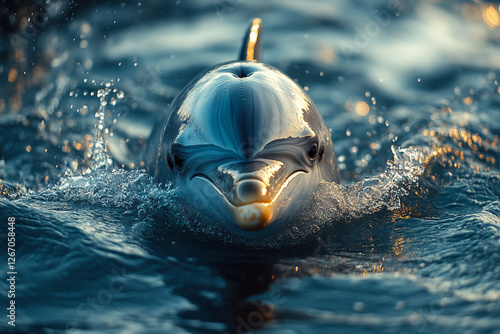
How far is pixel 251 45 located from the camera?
7180 millimetres

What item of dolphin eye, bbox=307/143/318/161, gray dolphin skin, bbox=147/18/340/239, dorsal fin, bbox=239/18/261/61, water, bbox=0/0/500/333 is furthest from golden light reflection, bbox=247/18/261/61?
dolphin eye, bbox=307/143/318/161

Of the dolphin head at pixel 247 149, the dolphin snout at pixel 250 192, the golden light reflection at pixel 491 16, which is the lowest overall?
the dolphin snout at pixel 250 192

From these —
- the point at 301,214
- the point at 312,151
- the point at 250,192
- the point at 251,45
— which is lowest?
the point at 250,192

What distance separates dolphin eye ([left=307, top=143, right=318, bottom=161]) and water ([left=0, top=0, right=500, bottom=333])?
338 millimetres

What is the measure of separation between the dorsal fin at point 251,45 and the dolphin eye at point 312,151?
222 cm

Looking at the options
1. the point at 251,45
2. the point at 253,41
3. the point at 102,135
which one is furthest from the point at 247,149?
the point at 102,135

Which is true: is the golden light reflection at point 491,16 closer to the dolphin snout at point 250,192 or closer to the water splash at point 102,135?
the water splash at point 102,135

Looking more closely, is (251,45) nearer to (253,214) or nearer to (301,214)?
(301,214)

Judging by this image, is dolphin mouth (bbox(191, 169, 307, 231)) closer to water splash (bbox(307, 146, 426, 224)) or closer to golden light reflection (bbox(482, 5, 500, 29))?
water splash (bbox(307, 146, 426, 224))

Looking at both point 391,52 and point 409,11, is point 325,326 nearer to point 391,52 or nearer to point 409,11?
point 391,52

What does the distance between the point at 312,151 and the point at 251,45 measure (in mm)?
2570

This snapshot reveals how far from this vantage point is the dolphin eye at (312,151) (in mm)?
4990

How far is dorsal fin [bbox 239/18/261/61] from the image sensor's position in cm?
701

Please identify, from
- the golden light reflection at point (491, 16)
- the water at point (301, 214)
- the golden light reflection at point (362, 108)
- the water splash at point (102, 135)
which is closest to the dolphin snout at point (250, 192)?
the water at point (301, 214)
